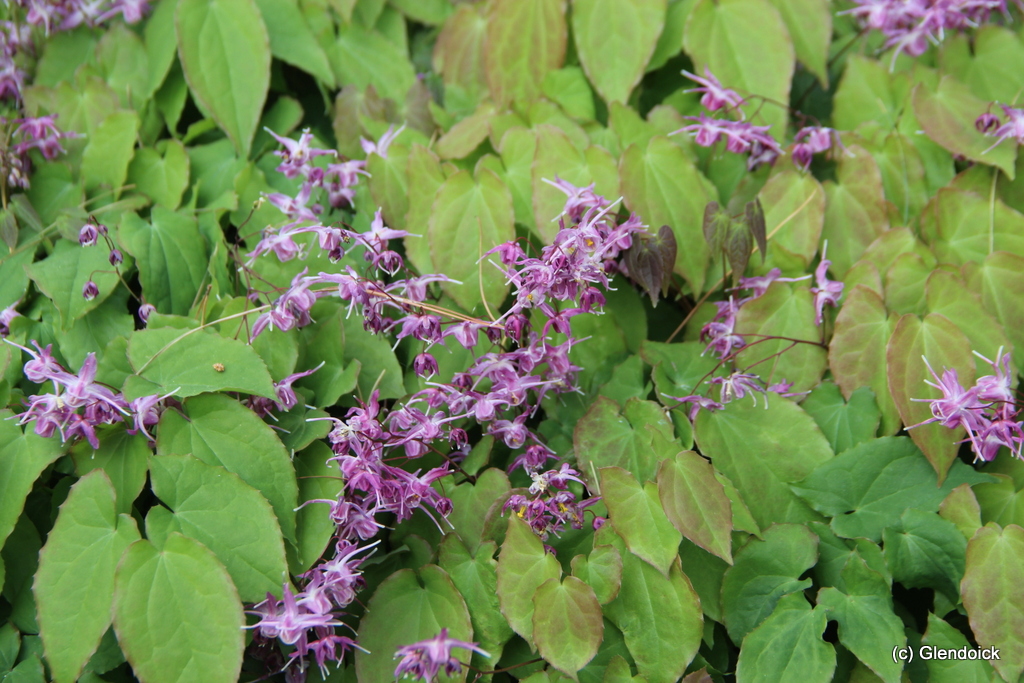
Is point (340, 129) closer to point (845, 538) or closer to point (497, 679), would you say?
point (497, 679)

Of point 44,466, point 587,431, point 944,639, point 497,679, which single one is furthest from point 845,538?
point 44,466

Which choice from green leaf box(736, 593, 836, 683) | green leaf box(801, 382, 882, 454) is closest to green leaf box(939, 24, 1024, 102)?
green leaf box(801, 382, 882, 454)

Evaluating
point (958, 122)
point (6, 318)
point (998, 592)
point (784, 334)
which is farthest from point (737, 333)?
point (6, 318)

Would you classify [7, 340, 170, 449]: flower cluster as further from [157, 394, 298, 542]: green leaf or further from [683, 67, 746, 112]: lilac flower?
[683, 67, 746, 112]: lilac flower

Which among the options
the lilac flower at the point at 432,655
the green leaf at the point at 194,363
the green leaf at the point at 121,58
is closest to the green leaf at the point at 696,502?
the lilac flower at the point at 432,655

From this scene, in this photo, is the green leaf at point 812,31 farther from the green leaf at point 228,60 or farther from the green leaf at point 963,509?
the green leaf at point 228,60

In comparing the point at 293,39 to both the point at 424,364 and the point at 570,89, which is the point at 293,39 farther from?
the point at 424,364
